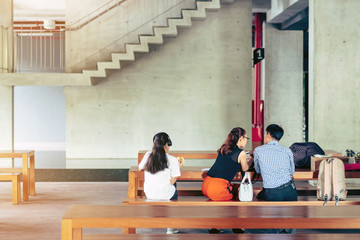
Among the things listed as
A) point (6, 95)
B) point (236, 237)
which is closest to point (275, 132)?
point (236, 237)

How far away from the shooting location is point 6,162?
11.4 meters

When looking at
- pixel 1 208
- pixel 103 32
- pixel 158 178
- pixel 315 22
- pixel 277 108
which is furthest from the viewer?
pixel 277 108

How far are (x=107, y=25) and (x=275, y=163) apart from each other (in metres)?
8.37

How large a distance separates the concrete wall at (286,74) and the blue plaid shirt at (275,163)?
9.87m

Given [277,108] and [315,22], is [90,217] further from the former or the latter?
[277,108]

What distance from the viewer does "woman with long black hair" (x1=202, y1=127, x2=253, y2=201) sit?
17.2 ft

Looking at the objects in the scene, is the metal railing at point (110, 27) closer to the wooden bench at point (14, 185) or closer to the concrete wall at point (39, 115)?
the wooden bench at point (14, 185)

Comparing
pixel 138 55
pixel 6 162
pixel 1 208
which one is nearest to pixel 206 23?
pixel 138 55

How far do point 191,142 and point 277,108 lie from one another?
367 cm

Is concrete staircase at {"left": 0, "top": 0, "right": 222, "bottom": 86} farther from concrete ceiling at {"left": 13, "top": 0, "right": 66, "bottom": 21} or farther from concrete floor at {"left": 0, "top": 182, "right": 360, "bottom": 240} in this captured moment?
concrete ceiling at {"left": 13, "top": 0, "right": 66, "bottom": 21}

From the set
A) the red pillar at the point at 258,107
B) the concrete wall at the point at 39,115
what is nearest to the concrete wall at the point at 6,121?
the red pillar at the point at 258,107

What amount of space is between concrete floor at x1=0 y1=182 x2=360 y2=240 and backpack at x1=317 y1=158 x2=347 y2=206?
58 cm

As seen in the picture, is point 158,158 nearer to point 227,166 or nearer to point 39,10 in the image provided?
point 227,166

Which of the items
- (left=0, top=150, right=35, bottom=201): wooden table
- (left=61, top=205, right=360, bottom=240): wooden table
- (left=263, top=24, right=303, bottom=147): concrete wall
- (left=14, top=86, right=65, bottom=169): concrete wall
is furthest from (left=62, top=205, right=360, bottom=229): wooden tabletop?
A: (left=14, top=86, right=65, bottom=169): concrete wall
